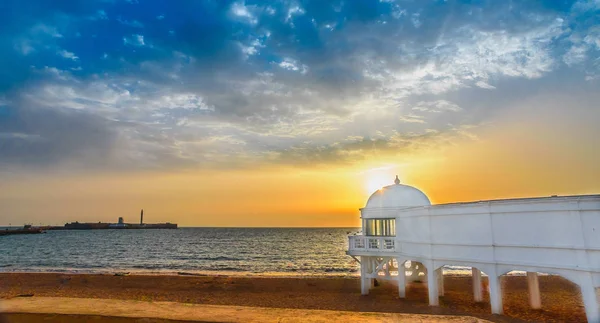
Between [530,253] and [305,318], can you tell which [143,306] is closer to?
[305,318]

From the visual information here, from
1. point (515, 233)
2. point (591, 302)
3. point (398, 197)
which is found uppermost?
point (398, 197)

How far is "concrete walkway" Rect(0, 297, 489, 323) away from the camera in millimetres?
7758

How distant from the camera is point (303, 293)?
26.1 meters

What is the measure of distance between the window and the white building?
65 cm

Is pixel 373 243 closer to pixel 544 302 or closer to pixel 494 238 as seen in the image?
pixel 494 238

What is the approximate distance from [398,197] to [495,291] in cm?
782

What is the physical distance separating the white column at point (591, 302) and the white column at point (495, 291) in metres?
3.45

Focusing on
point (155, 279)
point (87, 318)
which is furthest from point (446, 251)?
point (155, 279)

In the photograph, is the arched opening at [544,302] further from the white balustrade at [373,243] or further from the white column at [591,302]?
the white balustrade at [373,243]

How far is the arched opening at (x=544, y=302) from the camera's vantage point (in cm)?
1711

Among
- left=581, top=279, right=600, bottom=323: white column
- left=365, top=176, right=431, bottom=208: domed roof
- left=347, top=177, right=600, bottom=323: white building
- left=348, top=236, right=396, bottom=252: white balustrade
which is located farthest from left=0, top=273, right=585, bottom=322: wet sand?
left=365, top=176, right=431, bottom=208: domed roof

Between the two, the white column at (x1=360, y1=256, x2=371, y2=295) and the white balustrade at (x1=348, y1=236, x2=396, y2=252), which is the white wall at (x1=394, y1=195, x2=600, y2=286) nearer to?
the white balustrade at (x1=348, y1=236, x2=396, y2=252)

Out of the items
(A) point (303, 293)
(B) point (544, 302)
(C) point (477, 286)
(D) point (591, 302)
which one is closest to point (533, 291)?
(C) point (477, 286)

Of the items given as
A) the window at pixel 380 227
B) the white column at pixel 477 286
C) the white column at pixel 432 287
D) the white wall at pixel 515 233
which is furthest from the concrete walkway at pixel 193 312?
the window at pixel 380 227
